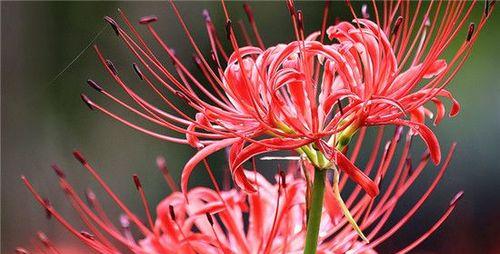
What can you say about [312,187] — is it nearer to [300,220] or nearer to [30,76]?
[300,220]

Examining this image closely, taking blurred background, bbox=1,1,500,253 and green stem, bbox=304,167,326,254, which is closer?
green stem, bbox=304,167,326,254

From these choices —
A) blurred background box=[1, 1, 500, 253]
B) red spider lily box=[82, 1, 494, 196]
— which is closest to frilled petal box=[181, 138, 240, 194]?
red spider lily box=[82, 1, 494, 196]

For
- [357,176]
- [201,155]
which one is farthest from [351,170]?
[201,155]

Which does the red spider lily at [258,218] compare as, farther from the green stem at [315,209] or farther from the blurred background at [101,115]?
the blurred background at [101,115]

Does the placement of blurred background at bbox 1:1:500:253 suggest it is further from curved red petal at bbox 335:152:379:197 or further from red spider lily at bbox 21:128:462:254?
curved red petal at bbox 335:152:379:197

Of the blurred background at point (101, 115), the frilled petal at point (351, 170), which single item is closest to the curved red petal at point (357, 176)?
the frilled petal at point (351, 170)

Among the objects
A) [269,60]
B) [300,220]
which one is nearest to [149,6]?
[300,220]
